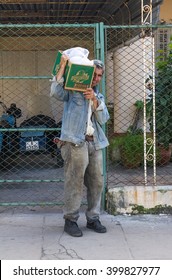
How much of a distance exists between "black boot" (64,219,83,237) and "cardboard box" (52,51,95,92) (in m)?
1.41

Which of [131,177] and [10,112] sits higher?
[10,112]

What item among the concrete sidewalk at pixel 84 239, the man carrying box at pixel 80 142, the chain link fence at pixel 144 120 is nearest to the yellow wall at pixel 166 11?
the chain link fence at pixel 144 120

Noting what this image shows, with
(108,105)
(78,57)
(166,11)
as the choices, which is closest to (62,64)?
(78,57)

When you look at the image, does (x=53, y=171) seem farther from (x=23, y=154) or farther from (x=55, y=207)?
(x=55, y=207)

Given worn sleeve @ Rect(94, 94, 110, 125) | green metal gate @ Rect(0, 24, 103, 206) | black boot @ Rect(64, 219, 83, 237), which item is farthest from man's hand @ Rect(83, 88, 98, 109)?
black boot @ Rect(64, 219, 83, 237)

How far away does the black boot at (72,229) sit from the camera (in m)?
4.81

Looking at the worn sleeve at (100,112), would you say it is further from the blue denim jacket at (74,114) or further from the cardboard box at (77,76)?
the cardboard box at (77,76)

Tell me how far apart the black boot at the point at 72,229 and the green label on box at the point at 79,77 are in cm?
142

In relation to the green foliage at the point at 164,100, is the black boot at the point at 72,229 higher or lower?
lower

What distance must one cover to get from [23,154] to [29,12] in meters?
2.86

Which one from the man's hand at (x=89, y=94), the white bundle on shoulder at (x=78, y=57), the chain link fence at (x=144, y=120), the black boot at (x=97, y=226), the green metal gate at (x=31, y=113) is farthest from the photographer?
the green metal gate at (x=31, y=113)

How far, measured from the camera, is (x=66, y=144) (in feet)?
15.5

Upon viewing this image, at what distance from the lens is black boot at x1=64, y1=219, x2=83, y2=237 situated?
4.81m

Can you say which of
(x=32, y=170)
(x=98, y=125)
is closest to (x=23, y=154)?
(x=32, y=170)
